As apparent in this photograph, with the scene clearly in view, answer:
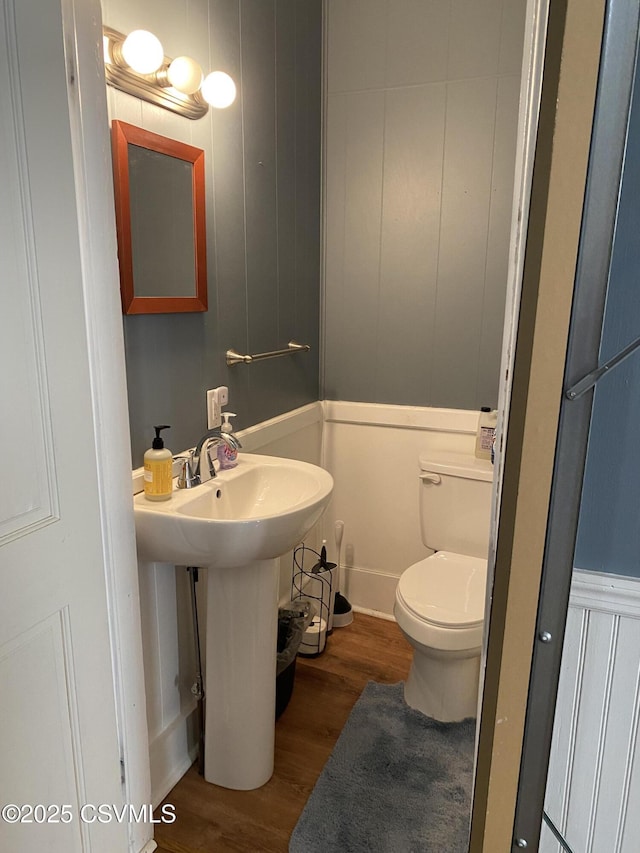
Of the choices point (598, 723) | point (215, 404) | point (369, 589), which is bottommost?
point (369, 589)

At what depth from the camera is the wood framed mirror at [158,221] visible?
143 cm

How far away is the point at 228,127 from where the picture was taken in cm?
178

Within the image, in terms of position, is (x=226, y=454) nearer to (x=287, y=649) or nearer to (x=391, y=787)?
(x=287, y=649)

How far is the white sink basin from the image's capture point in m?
1.37

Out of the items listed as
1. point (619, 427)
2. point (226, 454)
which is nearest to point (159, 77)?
point (226, 454)

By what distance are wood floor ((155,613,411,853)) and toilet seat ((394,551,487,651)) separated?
421 mm

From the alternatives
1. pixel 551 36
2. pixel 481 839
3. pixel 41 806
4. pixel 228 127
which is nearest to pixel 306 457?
pixel 228 127

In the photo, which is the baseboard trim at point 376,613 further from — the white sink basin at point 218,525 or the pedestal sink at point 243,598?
the white sink basin at point 218,525

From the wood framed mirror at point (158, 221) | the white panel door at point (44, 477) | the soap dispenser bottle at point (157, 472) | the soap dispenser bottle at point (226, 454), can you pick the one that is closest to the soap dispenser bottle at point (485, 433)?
the soap dispenser bottle at point (226, 454)

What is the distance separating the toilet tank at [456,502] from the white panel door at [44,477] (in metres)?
1.32

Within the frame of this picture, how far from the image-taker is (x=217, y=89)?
158 centimetres

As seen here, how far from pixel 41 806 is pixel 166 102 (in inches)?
60.8

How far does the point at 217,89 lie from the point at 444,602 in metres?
1.61

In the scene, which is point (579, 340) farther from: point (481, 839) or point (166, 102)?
point (166, 102)
